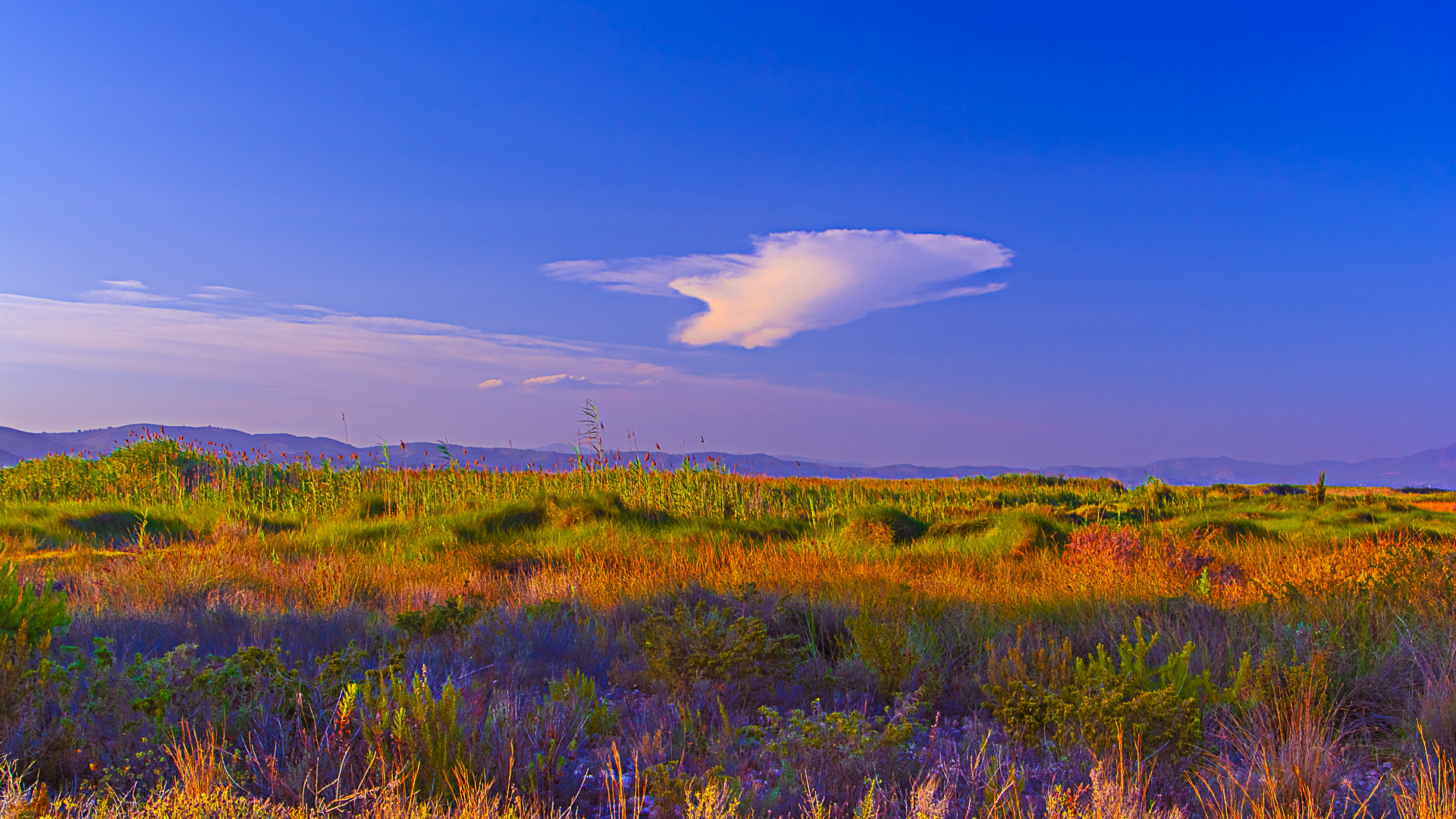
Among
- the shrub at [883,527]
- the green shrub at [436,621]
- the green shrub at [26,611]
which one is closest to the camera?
the green shrub at [26,611]

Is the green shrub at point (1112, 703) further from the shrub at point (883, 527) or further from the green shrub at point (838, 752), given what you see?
the shrub at point (883, 527)

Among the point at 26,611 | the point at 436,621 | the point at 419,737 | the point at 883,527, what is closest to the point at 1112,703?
the point at 419,737

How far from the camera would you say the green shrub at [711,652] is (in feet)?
14.5

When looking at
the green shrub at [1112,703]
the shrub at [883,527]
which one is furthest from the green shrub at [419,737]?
the shrub at [883,527]

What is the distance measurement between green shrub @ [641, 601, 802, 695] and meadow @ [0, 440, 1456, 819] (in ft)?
0.07

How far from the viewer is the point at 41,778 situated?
3201mm

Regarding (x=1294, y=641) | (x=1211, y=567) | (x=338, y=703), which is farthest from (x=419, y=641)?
(x=1211, y=567)

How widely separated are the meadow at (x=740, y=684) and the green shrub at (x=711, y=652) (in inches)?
0.8

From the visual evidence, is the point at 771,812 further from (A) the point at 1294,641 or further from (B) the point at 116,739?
(A) the point at 1294,641

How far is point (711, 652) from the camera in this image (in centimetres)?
448

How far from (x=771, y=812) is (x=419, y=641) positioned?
3.36 metres

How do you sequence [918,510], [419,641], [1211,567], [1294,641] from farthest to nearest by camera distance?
1. [918,510]
2. [1211,567]
3. [419,641]
4. [1294,641]

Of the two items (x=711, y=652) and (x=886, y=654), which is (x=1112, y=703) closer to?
(x=886, y=654)

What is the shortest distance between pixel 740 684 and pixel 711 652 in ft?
0.80
